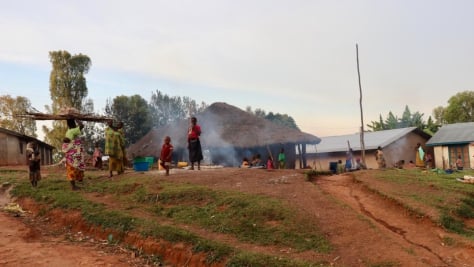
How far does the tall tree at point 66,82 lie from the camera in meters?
31.7

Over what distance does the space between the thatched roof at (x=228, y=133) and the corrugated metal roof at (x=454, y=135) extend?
1043cm

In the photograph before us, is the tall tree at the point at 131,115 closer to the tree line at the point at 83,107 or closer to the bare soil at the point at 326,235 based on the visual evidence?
the tree line at the point at 83,107

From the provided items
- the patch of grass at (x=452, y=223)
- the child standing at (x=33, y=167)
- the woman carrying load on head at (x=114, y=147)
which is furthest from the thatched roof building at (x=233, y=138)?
the patch of grass at (x=452, y=223)

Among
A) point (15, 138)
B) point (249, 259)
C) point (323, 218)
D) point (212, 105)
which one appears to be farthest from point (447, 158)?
point (15, 138)

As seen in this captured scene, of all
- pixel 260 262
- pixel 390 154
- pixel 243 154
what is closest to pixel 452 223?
pixel 260 262

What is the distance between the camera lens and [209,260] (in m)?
6.30

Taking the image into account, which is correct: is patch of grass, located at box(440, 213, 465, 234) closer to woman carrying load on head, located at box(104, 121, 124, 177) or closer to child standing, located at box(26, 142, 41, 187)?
woman carrying load on head, located at box(104, 121, 124, 177)

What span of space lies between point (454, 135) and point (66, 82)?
91.1ft

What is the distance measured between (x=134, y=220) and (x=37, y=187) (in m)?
5.03

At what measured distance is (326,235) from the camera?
6.80 meters

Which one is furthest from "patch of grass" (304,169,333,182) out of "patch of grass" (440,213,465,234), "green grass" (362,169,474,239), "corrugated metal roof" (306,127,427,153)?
"corrugated metal roof" (306,127,427,153)

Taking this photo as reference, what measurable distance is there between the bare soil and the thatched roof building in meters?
11.6

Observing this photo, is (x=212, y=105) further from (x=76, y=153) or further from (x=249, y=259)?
(x=249, y=259)

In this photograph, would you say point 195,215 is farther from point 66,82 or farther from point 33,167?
point 66,82
